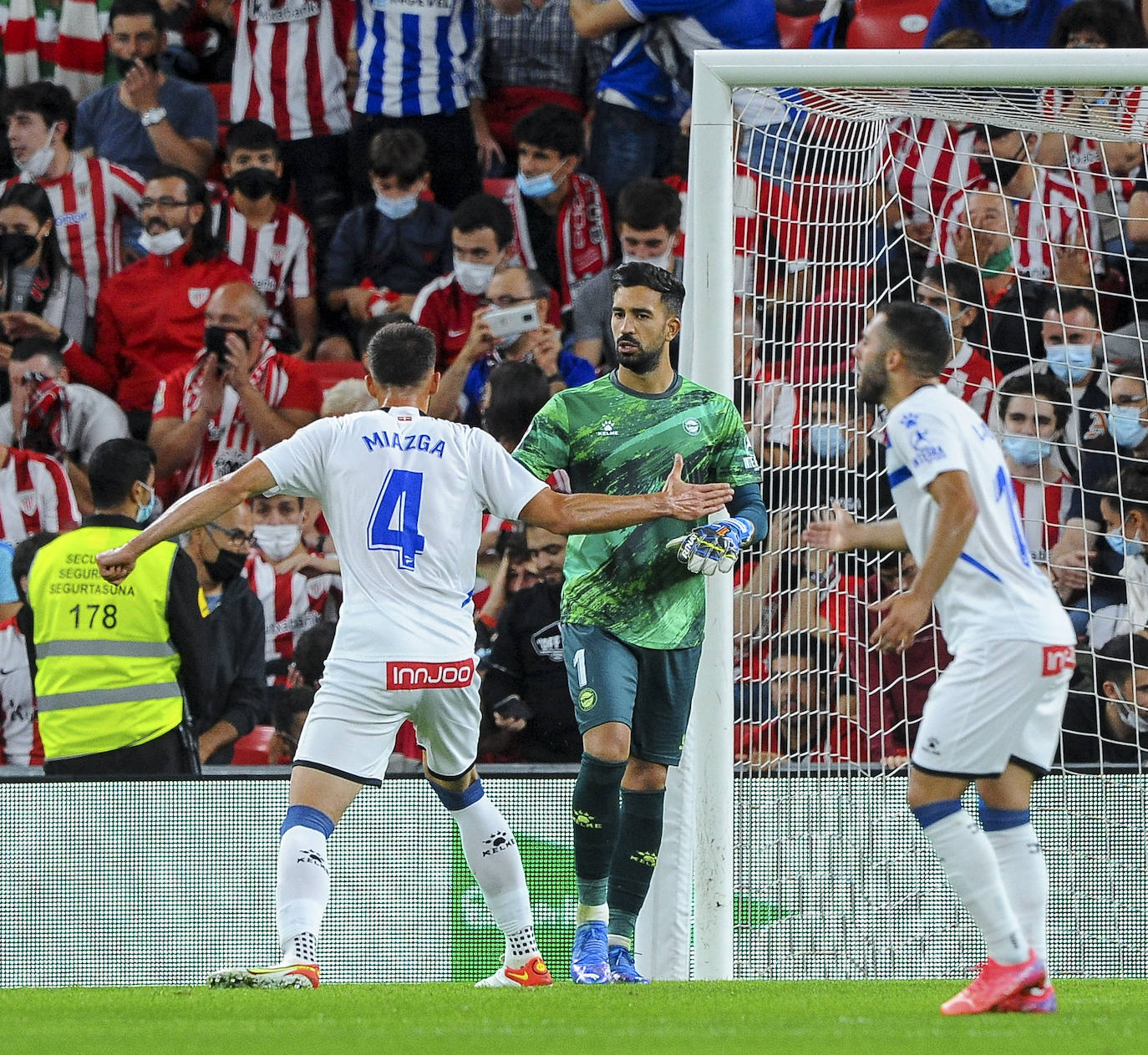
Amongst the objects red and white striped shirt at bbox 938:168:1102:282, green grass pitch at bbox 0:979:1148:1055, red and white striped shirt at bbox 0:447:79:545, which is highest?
red and white striped shirt at bbox 938:168:1102:282

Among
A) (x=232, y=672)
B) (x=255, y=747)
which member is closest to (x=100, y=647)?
(x=232, y=672)

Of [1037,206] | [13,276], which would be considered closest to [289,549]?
[13,276]

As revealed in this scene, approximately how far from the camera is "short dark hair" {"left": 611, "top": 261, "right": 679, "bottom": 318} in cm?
602

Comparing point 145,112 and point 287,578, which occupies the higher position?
point 145,112

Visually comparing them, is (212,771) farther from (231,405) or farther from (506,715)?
(231,405)

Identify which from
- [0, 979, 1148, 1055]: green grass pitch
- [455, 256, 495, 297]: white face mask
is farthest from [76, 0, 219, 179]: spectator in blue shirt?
[0, 979, 1148, 1055]: green grass pitch

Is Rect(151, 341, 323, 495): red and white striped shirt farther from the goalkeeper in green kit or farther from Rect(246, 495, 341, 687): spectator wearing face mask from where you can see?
the goalkeeper in green kit

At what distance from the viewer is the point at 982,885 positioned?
174 inches

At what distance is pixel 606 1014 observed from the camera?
4.61 m

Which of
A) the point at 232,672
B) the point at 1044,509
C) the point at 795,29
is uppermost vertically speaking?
the point at 795,29

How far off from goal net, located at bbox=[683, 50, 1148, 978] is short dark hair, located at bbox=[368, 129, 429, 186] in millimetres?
3231

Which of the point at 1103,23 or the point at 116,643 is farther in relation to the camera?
the point at 1103,23

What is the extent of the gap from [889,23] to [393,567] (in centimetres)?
653

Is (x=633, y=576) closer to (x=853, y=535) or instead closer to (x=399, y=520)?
(x=399, y=520)
